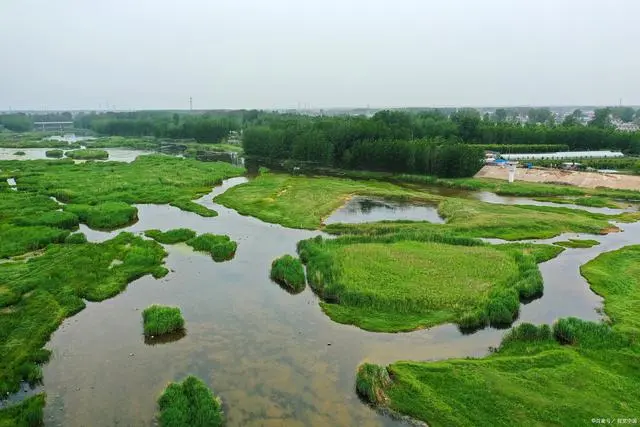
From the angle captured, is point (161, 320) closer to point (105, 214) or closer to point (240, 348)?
point (240, 348)

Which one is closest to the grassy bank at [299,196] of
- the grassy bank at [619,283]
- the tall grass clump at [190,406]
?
the grassy bank at [619,283]

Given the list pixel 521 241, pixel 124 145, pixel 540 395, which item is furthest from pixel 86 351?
pixel 124 145

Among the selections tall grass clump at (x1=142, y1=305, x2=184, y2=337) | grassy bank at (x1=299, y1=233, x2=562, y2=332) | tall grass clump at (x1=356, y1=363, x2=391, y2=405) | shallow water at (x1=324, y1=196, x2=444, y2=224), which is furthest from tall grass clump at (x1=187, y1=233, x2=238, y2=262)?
tall grass clump at (x1=356, y1=363, x2=391, y2=405)

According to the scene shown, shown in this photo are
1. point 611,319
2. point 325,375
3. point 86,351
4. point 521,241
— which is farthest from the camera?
point 521,241

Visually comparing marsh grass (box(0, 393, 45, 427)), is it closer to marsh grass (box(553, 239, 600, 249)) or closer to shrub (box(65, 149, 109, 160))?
marsh grass (box(553, 239, 600, 249))

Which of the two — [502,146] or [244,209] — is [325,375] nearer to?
[244,209]

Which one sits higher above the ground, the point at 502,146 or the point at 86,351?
the point at 502,146
